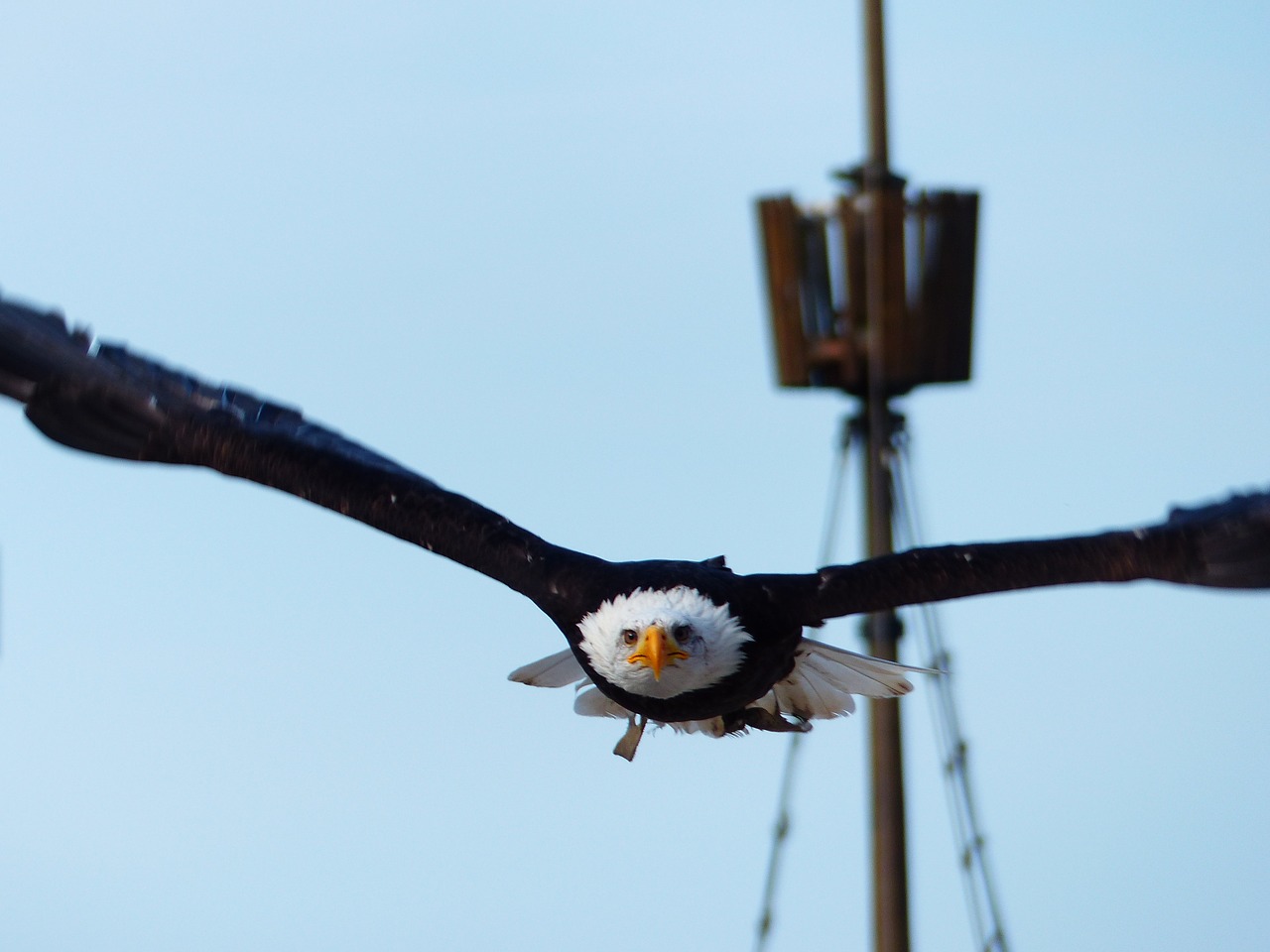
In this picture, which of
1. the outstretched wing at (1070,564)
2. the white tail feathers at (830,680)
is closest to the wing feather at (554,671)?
the white tail feathers at (830,680)

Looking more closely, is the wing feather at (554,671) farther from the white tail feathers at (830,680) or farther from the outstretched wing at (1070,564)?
the outstretched wing at (1070,564)

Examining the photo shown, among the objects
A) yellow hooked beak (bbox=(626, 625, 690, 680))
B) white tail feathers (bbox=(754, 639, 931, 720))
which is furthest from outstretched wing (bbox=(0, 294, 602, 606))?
white tail feathers (bbox=(754, 639, 931, 720))

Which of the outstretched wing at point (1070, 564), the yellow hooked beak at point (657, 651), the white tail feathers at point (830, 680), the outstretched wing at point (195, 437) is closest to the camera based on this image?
the yellow hooked beak at point (657, 651)

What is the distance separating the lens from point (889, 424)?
11.2 metres

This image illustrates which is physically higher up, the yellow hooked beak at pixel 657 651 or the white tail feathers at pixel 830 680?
the white tail feathers at pixel 830 680

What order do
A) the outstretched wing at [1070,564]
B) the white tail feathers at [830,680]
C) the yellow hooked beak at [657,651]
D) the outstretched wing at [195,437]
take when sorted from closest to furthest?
the yellow hooked beak at [657,651], the outstretched wing at [1070,564], the outstretched wing at [195,437], the white tail feathers at [830,680]

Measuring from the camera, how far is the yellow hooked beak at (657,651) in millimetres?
5727

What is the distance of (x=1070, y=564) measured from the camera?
6.03 metres

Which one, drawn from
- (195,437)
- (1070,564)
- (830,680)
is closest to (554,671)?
(830,680)

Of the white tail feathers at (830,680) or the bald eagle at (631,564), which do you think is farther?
the white tail feathers at (830,680)

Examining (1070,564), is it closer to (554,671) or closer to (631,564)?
(631,564)

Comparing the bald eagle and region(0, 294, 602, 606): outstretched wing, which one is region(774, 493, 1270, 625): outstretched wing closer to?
the bald eagle

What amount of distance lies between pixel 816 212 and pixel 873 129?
1.05m

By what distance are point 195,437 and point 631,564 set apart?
156cm
